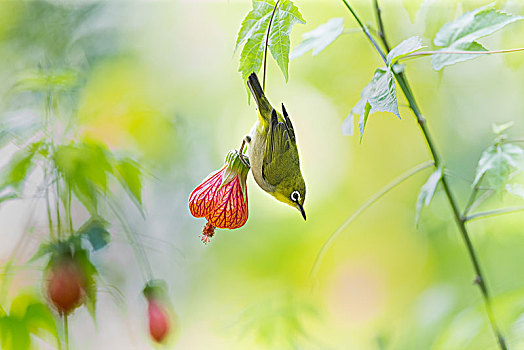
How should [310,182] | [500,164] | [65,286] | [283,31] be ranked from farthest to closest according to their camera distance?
[310,182] < [65,286] < [500,164] < [283,31]

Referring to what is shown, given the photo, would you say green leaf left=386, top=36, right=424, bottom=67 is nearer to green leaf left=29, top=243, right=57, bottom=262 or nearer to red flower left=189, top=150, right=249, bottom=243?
red flower left=189, top=150, right=249, bottom=243

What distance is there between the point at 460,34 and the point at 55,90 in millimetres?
471

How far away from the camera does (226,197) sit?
371 mm

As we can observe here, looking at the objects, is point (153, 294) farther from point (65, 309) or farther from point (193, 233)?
point (193, 233)

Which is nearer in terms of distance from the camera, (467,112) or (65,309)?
(65,309)

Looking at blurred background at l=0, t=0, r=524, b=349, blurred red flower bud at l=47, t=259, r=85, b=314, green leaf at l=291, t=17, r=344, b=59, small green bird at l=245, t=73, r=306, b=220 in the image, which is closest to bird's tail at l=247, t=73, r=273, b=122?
small green bird at l=245, t=73, r=306, b=220

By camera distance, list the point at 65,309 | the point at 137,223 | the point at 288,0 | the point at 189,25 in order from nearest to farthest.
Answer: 1. the point at 288,0
2. the point at 65,309
3. the point at 137,223
4. the point at 189,25

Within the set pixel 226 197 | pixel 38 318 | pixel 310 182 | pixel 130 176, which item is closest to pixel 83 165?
pixel 130 176

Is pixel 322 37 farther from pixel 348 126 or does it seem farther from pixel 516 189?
pixel 516 189

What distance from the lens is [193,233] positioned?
138 cm

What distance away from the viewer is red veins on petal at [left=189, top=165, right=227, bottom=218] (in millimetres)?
374

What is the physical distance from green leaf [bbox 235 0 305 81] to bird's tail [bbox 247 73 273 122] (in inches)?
1.4

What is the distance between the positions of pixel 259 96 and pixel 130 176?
0.34 meters

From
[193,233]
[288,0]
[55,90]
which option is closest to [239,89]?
[193,233]
